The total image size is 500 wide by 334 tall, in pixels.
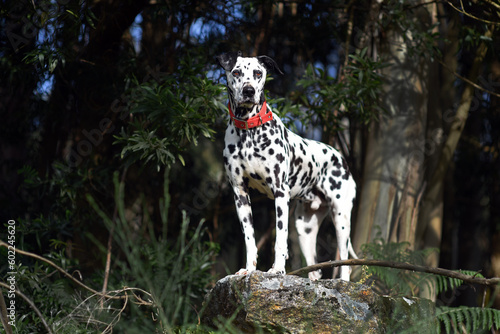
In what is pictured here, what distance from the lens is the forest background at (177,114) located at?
18.1 feet

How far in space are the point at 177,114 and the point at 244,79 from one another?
4.28ft

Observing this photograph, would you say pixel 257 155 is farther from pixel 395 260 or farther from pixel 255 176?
pixel 395 260

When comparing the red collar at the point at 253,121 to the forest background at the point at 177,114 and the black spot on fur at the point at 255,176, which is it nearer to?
the black spot on fur at the point at 255,176

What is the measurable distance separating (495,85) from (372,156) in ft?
7.43

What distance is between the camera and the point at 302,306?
11.7 ft

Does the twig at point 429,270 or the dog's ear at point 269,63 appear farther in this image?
the dog's ear at point 269,63

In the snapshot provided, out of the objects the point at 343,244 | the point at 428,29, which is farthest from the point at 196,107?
the point at 428,29

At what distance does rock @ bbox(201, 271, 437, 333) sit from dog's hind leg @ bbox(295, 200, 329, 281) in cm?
109

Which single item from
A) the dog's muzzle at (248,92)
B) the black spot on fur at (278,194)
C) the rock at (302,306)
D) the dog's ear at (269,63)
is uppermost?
the dog's ear at (269,63)

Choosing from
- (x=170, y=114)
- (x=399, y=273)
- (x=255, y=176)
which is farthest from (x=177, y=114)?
(x=399, y=273)

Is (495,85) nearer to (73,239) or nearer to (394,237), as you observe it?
(394,237)

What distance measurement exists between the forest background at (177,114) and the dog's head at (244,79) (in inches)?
41.7

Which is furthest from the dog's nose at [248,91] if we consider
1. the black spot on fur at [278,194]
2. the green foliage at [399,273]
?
the green foliage at [399,273]

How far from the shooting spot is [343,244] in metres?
4.73
